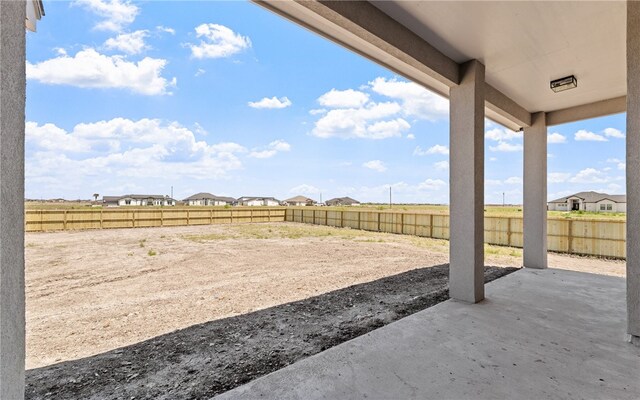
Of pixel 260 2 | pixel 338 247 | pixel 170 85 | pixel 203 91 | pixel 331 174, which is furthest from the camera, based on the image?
pixel 331 174

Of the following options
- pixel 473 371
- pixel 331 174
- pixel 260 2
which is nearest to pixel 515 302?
pixel 473 371

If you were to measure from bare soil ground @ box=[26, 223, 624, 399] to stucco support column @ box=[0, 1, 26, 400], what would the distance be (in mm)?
1184

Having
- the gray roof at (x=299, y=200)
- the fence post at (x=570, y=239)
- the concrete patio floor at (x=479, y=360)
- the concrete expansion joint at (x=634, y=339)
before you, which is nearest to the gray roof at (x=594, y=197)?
the fence post at (x=570, y=239)

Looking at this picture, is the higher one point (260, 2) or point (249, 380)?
point (260, 2)

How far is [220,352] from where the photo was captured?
2766 mm

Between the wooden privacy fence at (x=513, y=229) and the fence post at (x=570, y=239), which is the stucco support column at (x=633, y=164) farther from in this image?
the fence post at (x=570, y=239)

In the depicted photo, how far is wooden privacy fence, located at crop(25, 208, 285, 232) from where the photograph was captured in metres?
15.1

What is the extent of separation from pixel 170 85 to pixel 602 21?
40.2ft

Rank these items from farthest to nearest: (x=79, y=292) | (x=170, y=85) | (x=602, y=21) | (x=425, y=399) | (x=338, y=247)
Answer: (x=170, y=85), (x=338, y=247), (x=79, y=292), (x=602, y=21), (x=425, y=399)

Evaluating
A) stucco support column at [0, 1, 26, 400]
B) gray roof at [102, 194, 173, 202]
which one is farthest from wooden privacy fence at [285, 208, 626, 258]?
gray roof at [102, 194, 173, 202]

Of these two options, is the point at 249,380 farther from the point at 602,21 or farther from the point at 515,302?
the point at 602,21

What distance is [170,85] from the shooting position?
36.4ft

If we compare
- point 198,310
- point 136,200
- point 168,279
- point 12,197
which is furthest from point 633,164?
point 136,200

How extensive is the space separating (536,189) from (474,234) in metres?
3.39
